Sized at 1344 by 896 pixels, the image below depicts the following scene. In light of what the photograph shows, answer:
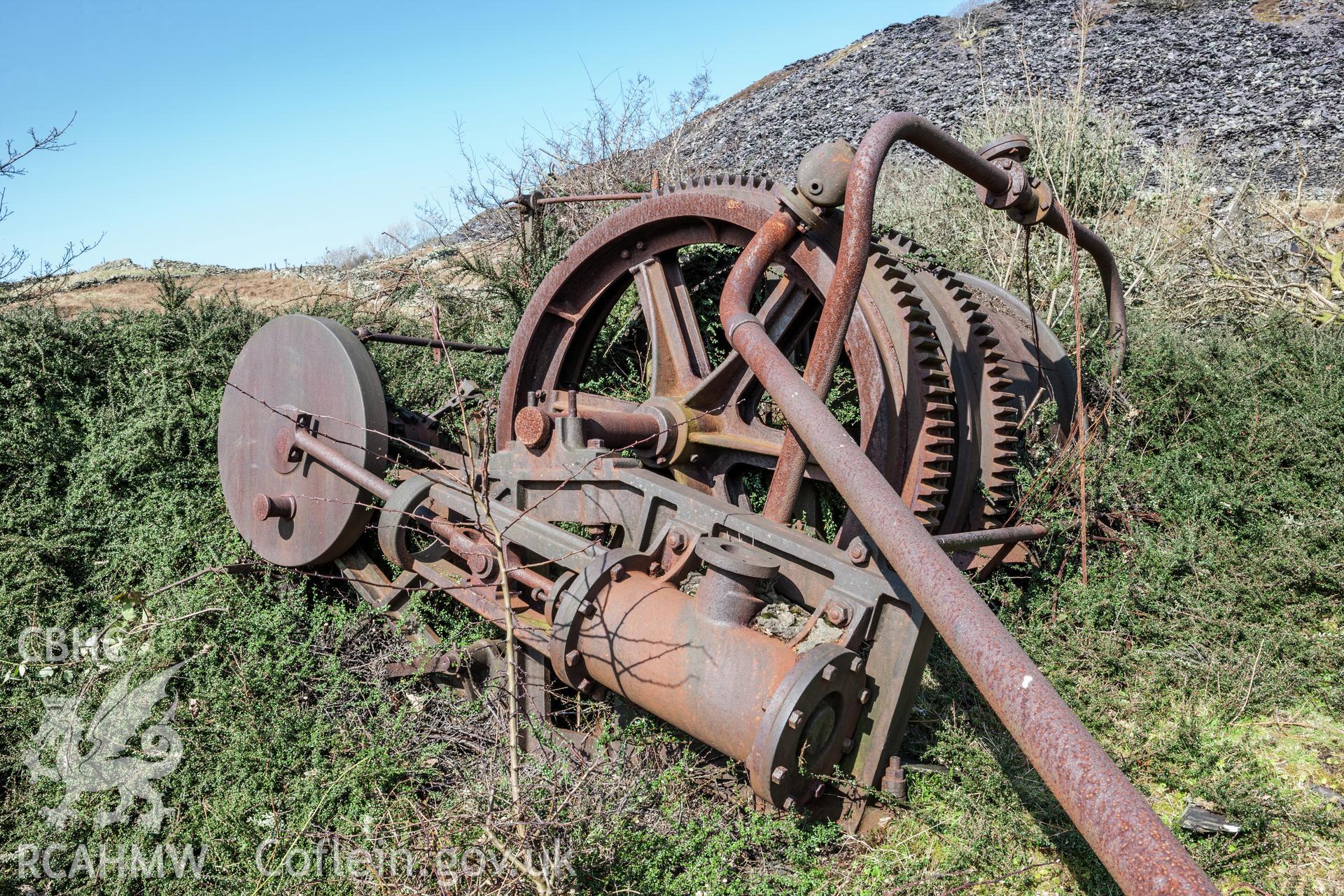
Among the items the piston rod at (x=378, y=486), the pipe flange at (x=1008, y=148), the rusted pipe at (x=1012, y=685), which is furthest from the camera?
the pipe flange at (x=1008, y=148)

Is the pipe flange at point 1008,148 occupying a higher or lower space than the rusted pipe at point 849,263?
higher

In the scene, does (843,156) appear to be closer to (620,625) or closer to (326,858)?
(620,625)

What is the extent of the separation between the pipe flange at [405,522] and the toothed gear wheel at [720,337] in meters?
0.78

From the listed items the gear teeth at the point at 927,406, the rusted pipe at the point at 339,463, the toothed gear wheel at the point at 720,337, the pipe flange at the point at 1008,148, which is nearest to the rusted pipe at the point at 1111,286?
the pipe flange at the point at 1008,148

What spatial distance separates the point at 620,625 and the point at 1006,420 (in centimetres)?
186

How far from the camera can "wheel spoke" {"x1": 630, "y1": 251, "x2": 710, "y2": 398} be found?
4.41 metres

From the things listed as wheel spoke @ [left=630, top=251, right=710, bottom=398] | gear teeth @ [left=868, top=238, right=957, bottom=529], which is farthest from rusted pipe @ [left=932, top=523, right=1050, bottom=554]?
wheel spoke @ [left=630, top=251, right=710, bottom=398]

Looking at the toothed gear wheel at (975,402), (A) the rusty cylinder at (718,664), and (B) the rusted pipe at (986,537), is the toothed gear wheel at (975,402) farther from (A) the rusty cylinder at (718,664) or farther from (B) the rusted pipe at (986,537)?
(A) the rusty cylinder at (718,664)

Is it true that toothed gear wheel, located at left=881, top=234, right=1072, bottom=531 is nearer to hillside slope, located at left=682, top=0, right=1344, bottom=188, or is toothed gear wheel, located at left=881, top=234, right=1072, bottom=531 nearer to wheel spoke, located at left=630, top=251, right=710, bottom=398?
wheel spoke, located at left=630, top=251, right=710, bottom=398

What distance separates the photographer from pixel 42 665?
4.35 m

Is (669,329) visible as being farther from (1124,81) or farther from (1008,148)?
(1124,81)

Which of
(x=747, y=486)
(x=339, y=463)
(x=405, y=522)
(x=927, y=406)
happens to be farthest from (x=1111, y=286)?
(x=339, y=463)

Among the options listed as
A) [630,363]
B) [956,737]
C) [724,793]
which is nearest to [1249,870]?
[956,737]

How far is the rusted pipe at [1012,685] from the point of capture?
1.56 m
